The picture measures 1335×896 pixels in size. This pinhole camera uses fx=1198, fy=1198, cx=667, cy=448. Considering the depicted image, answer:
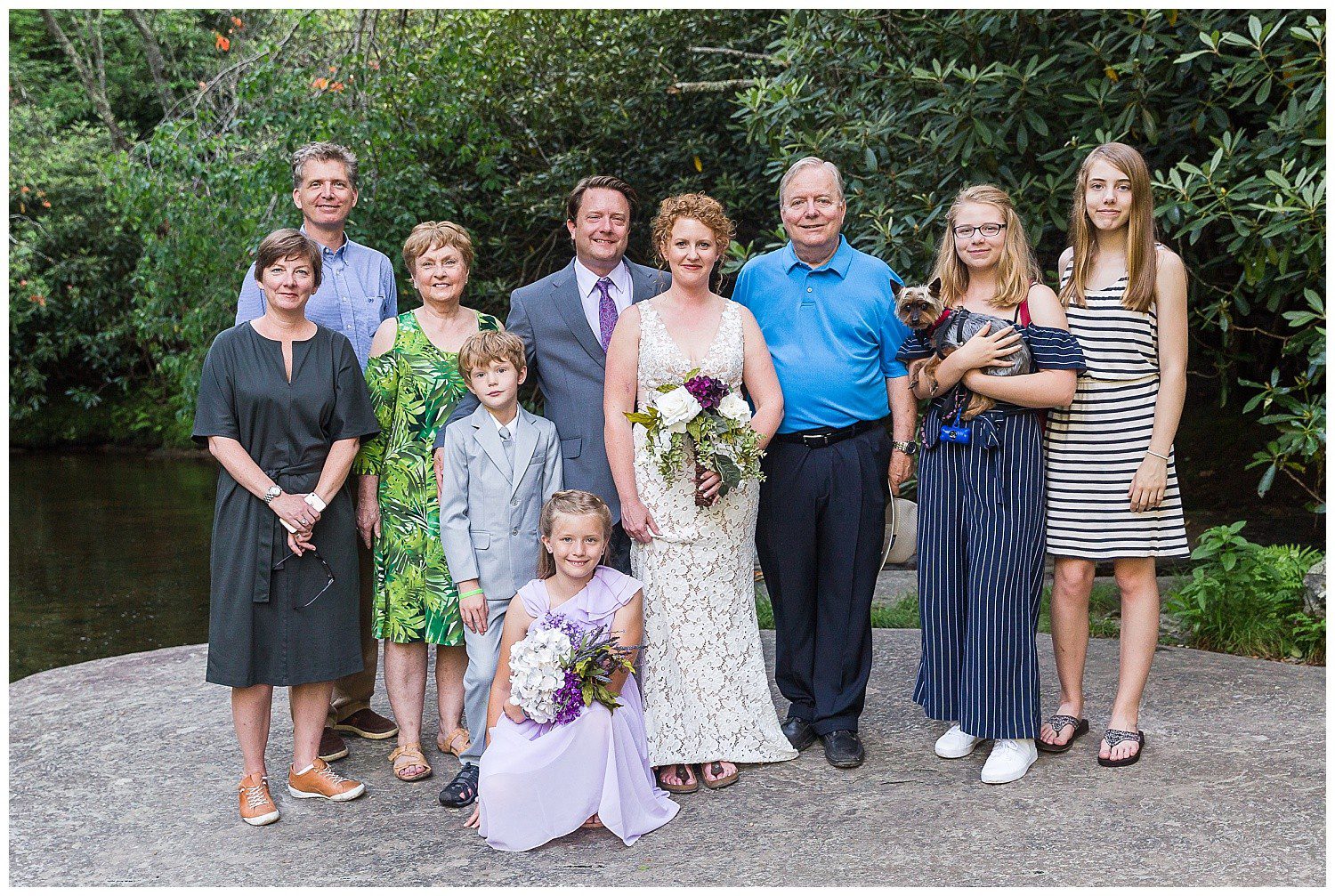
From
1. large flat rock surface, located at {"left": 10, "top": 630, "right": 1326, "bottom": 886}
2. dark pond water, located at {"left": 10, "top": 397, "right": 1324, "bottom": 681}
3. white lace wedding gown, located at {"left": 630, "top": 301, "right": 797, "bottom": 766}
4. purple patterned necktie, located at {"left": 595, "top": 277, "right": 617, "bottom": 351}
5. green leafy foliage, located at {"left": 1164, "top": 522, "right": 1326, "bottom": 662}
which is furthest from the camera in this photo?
dark pond water, located at {"left": 10, "top": 397, "right": 1324, "bottom": 681}

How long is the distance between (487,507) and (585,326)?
734mm

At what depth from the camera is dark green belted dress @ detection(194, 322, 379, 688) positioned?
3.83 m

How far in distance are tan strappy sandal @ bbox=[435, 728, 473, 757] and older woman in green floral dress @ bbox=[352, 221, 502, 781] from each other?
0.44ft

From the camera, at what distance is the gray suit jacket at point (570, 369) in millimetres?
4184

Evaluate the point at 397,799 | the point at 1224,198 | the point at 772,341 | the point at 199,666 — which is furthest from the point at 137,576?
the point at 1224,198

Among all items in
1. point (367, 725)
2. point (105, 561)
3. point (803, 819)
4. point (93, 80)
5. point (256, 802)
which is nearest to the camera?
point (803, 819)

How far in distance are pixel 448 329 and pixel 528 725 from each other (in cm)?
142

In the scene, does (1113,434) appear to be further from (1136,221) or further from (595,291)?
(595,291)

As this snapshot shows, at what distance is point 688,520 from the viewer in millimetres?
4035

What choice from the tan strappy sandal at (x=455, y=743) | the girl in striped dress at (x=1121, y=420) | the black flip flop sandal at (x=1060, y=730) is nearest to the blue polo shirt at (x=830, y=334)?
the girl in striped dress at (x=1121, y=420)

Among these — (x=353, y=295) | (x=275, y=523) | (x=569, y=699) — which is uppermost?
(x=353, y=295)

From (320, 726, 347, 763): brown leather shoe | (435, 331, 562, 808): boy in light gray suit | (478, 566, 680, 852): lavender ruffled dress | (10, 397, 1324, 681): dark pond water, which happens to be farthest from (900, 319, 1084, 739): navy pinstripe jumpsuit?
(10, 397, 1324, 681): dark pond water

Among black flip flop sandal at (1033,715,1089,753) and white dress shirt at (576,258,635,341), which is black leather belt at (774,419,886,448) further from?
black flip flop sandal at (1033,715,1089,753)

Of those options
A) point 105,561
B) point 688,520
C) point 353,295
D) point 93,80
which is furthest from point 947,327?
point 93,80
